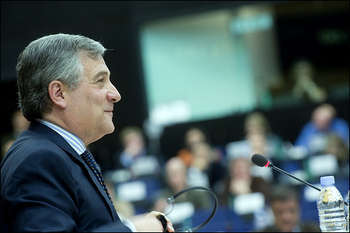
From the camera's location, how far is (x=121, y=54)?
9773 mm

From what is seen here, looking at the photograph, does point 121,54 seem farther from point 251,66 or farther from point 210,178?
point 251,66

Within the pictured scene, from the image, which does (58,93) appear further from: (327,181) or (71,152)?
(327,181)

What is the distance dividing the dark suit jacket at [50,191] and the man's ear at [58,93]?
106 millimetres

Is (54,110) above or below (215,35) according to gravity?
above

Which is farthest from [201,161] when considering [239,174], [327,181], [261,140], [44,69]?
[44,69]

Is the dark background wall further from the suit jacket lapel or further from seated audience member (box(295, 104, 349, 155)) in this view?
the suit jacket lapel

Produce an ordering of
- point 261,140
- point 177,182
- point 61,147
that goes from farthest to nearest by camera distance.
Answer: point 261,140
point 177,182
point 61,147

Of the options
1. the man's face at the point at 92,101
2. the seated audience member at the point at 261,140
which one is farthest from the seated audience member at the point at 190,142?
the man's face at the point at 92,101

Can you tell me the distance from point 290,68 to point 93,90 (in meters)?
11.7

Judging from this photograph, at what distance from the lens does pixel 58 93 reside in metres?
2.26

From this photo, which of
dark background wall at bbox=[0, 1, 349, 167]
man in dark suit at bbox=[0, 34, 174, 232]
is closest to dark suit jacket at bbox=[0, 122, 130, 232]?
man in dark suit at bbox=[0, 34, 174, 232]

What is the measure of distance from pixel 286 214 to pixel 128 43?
549cm

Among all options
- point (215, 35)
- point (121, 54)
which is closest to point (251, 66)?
point (215, 35)

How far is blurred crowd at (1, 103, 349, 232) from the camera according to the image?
17.9ft
